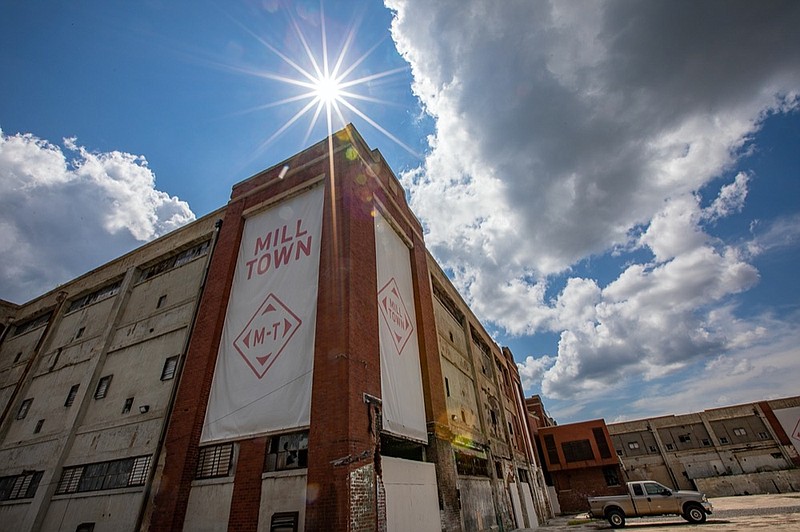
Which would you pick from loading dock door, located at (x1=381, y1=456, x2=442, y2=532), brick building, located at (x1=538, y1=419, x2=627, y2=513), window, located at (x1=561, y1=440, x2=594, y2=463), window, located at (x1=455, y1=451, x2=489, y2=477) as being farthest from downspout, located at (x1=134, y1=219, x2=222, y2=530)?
window, located at (x1=561, y1=440, x2=594, y2=463)

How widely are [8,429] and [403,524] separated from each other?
19.5 meters

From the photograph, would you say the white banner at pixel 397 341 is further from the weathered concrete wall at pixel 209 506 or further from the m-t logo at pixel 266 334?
the weathered concrete wall at pixel 209 506

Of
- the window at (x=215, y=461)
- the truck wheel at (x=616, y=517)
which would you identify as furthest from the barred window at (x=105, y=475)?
the truck wheel at (x=616, y=517)

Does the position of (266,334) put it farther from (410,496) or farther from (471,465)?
(471,465)

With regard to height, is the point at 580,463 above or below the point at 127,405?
below

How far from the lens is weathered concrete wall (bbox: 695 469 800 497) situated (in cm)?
3550

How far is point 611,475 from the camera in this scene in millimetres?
31938

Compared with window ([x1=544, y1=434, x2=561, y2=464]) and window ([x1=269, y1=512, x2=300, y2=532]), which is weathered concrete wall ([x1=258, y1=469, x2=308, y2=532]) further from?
window ([x1=544, y1=434, x2=561, y2=464])

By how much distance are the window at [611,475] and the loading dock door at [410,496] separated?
28297mm

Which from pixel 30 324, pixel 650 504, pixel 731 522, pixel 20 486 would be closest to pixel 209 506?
pixel 20 486

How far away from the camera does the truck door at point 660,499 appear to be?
15.5m

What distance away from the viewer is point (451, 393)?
1770 cm

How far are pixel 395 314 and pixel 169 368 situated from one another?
8.59m

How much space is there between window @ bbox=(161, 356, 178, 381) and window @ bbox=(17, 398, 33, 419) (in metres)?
9.39
